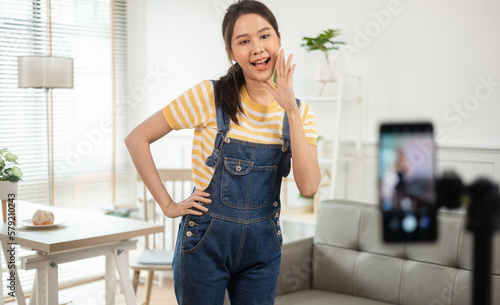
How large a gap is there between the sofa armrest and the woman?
110 cm

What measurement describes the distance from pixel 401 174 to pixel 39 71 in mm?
3133

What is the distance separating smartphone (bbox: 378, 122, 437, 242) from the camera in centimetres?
31

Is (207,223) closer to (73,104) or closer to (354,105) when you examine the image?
(354,105)

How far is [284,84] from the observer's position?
3.61 ft

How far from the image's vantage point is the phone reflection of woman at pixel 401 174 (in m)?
0.31

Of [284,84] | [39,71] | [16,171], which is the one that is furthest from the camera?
[39,71]

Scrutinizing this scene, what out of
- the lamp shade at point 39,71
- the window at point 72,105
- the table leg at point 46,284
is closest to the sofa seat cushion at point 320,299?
the table leg at point 46,284

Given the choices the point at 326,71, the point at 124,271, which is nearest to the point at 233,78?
the point at 124,271

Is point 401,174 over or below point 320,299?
over

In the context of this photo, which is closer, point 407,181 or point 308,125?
point 407,181

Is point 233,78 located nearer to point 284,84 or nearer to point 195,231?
point 284,84

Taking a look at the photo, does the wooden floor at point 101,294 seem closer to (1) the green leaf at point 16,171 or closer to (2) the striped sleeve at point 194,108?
(1) the green leaf at point 16,171

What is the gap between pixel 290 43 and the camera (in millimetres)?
3533

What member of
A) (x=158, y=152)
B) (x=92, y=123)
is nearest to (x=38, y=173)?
(x=92, y=123)
